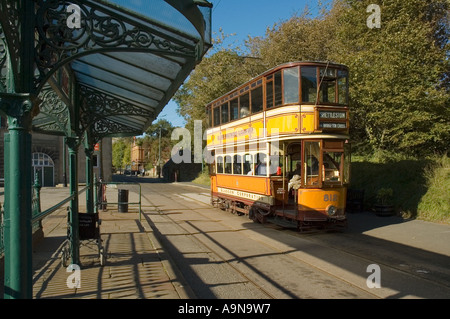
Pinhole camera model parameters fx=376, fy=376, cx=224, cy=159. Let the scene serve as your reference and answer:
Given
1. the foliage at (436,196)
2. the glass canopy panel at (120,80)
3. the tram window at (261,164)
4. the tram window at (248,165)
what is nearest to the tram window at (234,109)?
the tram window at (248,165)

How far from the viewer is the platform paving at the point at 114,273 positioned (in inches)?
221

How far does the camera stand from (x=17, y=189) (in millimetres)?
3334

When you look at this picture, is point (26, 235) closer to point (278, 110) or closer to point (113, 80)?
point (113, 80)

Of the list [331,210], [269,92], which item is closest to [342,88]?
[269,92]

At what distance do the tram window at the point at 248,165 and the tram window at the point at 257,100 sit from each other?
1.70 meters

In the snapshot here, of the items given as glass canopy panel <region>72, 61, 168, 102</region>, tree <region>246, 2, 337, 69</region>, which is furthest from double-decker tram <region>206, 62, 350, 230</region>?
tree <region>246, 2, 337, 69</region>

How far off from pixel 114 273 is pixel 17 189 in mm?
3839

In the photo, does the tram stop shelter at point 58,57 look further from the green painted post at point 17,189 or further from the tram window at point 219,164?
the tram window at point 219,164

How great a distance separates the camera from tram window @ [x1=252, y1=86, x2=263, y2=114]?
1285 cm

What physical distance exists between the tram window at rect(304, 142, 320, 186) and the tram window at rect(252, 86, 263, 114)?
2509 mm

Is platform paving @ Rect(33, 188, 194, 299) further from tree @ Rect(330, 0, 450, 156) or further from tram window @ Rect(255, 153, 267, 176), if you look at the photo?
tree @ Rect(330, 0, 450, 156)

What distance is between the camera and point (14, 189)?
333 centimetres
